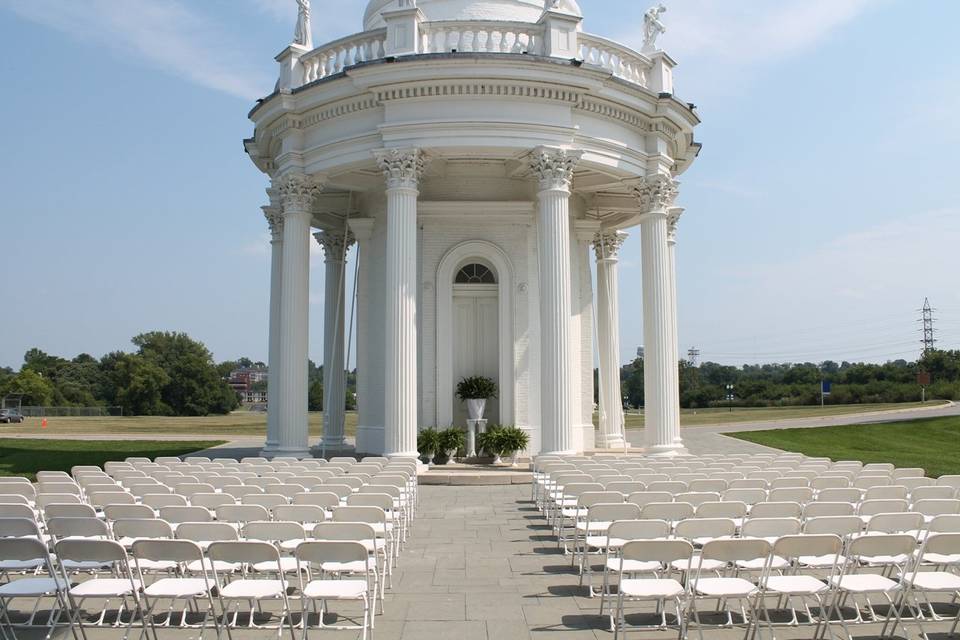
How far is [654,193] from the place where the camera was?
25547mm

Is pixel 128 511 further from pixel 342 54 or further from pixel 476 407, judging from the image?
pixel 342 54

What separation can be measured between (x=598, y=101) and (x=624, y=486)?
48.8 feet

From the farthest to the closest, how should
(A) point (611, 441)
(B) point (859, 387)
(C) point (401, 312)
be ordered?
(B) point (859, 387), (A) point (611, 441), (C) point (401, 312)

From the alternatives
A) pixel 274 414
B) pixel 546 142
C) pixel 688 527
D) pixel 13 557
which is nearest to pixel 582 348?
pixel 546 142

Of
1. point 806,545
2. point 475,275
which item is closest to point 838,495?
point 806,545

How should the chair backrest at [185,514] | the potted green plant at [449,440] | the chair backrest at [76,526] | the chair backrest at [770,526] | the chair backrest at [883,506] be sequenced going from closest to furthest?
the chair backrest at [770,526] → the chair backrest at [76,526] → the chair backrest at [185,514] → the chair backrest at [883,506] → the potted green plant at [449,440]

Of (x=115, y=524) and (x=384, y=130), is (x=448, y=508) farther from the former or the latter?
(x=384, y=130)

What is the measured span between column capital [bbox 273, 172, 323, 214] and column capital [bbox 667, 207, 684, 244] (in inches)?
484

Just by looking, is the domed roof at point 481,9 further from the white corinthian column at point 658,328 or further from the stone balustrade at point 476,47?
the white corinthian column at point 658,328

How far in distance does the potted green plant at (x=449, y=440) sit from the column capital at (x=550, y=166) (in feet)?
24.9

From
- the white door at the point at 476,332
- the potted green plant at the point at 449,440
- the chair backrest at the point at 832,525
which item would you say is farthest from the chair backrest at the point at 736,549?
the white door at the point at 476,332

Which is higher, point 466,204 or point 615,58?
point 615,58

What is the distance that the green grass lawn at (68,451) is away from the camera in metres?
26.7

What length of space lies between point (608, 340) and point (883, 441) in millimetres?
14247
